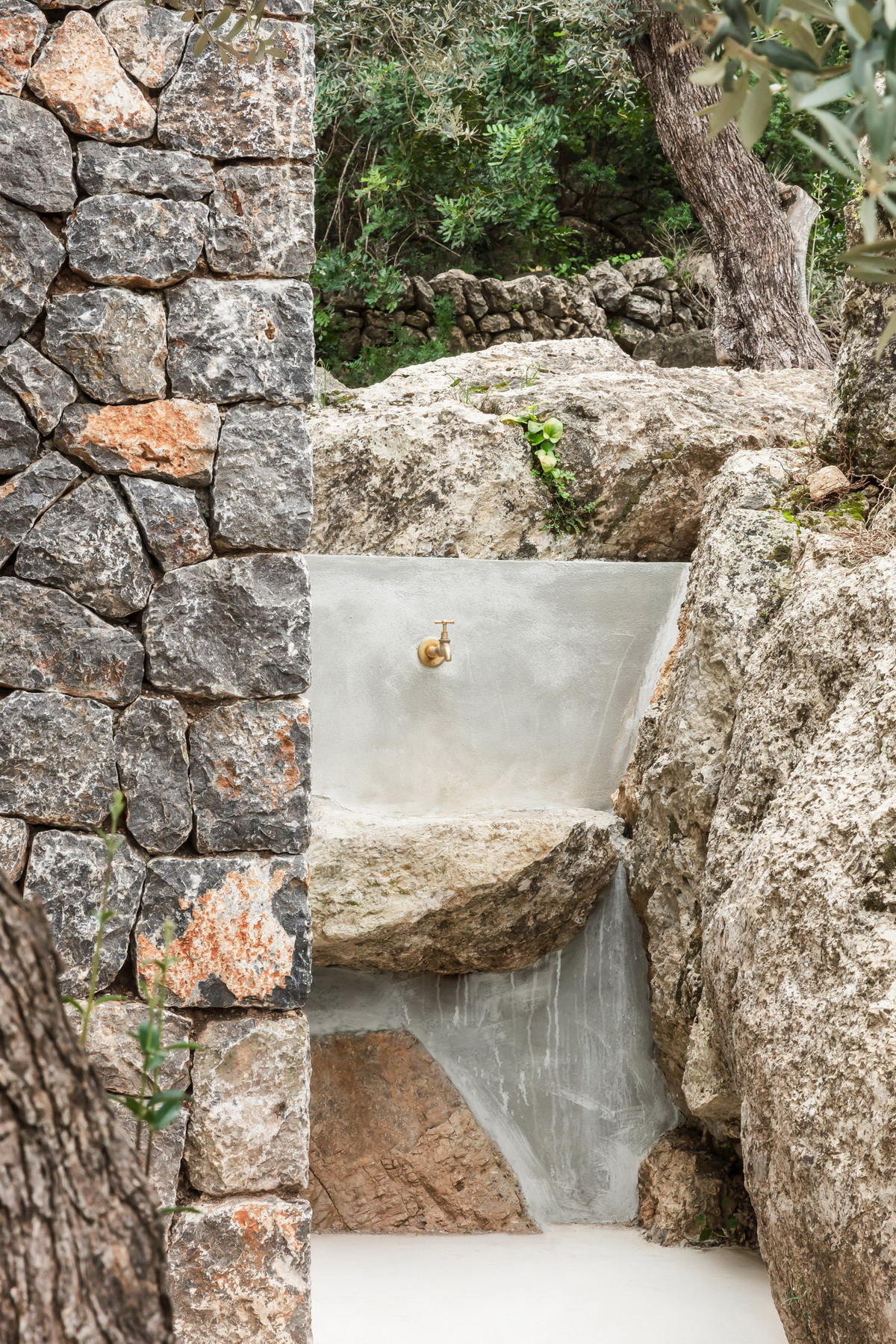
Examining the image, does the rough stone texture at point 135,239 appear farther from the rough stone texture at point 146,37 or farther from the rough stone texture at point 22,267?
the rough stone texture at point 146,37

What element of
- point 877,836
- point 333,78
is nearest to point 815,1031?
point 877,836

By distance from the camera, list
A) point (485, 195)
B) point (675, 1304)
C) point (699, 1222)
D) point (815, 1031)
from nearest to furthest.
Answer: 1. point (815, 1031)
2. point (675, 1304)
3. point (699, 1222)
4. point (485, 195)

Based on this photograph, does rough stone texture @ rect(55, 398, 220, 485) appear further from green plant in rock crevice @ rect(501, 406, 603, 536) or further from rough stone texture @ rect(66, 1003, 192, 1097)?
green plant in rock crevice @ rect(501, 406, 603, 536)

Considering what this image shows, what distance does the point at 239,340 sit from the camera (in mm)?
2428

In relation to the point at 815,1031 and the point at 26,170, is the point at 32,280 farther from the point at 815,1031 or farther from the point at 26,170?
the point at 815,1031

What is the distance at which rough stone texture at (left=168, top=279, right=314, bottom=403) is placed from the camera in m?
2.41

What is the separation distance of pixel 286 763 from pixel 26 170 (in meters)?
1.26

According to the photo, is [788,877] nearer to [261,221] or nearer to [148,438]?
[148,438]

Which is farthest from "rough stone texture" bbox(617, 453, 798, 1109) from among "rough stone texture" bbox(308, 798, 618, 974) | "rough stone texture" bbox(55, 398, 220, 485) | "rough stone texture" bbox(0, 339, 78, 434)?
"rough stone texture" bbox(0, 339, 78, 434)

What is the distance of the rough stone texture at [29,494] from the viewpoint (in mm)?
2316

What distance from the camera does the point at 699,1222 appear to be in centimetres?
393

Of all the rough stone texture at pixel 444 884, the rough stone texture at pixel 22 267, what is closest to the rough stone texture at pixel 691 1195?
the rough stone texture at pixel 444 884

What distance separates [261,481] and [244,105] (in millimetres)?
769

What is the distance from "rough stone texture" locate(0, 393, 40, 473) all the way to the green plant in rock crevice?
2731mm
